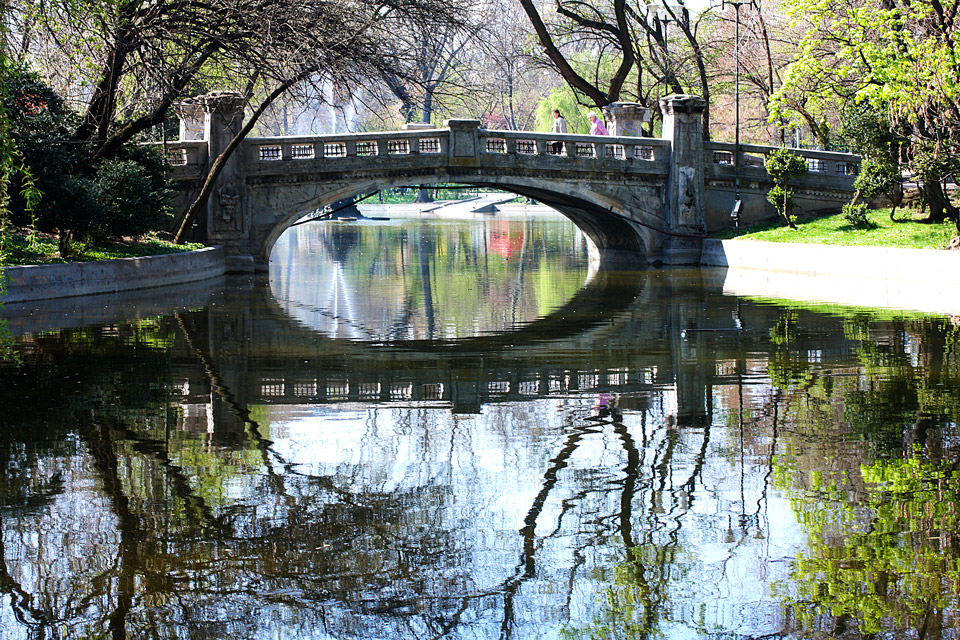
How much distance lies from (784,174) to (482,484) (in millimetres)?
21101

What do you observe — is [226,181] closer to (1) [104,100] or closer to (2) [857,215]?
(1) [104,100]

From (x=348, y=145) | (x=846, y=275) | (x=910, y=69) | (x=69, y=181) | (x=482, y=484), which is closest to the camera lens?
(x=482, y=484)

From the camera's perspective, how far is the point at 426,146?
2533 centimetres

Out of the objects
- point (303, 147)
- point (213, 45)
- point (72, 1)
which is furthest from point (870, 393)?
point (303, 147)

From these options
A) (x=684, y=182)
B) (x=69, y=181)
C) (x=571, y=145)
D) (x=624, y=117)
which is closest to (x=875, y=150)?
(x=684, y=182)

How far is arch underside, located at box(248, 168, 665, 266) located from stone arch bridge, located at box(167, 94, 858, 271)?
26mm

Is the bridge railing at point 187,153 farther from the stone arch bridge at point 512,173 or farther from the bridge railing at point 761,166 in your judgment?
the bridge railing at point 761,166

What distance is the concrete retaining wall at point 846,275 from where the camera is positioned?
1752 cm

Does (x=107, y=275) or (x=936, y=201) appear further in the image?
(x=936, y=201)

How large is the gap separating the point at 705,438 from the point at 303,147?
1846 centimetres

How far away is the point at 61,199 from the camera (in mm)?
17469

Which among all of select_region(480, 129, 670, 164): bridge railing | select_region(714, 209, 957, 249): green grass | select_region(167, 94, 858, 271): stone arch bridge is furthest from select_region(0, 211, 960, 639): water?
select_region(480, 129, 670, 164): bridge railing

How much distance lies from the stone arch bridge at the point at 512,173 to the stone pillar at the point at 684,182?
0.02 metres

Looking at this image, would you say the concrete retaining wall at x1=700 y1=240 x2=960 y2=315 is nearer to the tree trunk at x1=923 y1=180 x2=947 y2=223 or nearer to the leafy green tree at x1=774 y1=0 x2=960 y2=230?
the leafy green tree at x1=774 y1=0 x2=960 y2=230
